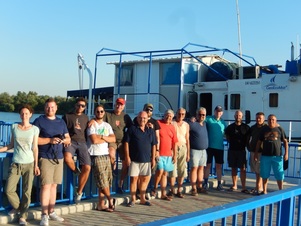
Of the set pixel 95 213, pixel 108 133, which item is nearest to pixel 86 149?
pixel 108 133

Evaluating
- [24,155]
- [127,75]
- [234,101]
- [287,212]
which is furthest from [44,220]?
[127,75]

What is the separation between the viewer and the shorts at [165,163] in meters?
7.51

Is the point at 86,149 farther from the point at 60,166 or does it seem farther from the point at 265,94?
the point at 265,94

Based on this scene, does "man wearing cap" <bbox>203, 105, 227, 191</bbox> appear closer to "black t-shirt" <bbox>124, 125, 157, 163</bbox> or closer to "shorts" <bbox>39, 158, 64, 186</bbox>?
"black t-shirt" <bbox>124, 125, 157, 163</bbox>

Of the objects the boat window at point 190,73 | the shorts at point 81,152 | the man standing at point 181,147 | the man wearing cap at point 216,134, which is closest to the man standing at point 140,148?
the shorts at point 81,152

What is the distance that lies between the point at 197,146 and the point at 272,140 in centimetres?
142

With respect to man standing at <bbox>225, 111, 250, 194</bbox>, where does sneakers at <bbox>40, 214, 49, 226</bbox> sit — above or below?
below

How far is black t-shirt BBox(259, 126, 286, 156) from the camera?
815cm

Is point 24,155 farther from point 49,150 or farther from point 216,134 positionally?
point 216,134

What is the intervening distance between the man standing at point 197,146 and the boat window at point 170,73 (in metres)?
10.5

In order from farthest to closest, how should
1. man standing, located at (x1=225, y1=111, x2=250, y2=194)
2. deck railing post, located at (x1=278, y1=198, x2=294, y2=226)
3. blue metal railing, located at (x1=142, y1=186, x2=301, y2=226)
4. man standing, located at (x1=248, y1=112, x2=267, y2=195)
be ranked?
1. man standing, located at (x1=225, y1=111, x2=250, y2=194)
2. man standing, located at (x1=248, y1=112, x2=267, y2=195)
3. deck railing post, located at (x1=278, y1=198, x2=294, y2=226)
4. blue metal railing, located at (x1=142, y1=186, x2=301, y2=226)

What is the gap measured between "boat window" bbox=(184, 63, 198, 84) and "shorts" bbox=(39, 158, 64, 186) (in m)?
13.0

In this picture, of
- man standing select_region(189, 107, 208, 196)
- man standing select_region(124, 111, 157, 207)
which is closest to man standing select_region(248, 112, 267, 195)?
man standing select_region(189, 107, 208, 196)

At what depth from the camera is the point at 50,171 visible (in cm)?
590
